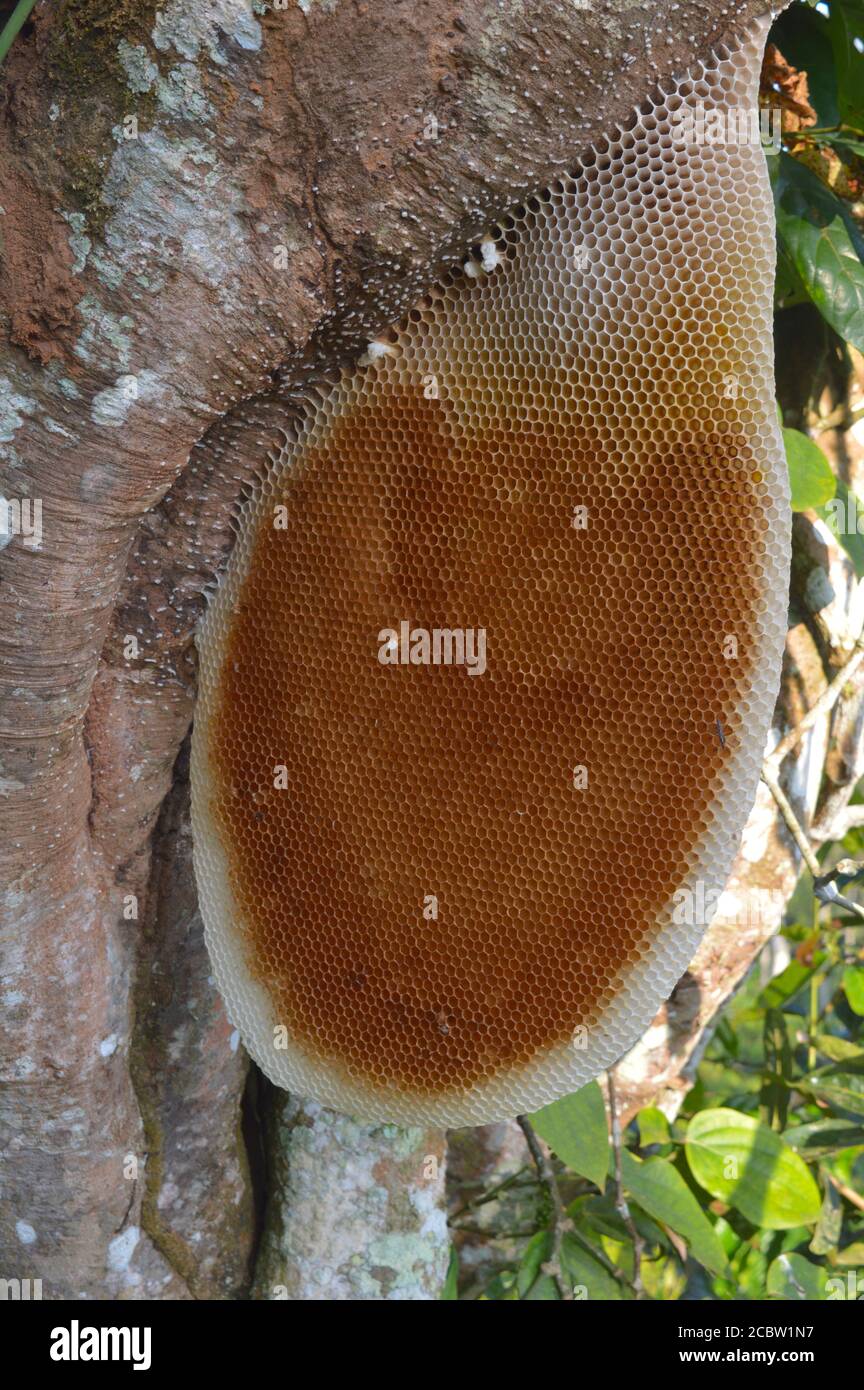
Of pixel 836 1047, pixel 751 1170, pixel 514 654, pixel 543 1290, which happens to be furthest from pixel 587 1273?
pixel 514 654

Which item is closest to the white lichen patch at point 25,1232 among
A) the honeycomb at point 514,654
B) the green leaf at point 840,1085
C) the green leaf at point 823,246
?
the honeycomb at point 514,654

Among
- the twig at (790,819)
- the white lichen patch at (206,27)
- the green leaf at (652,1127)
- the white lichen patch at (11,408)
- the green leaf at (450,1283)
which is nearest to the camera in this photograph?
the white lichen patch at (206,27)

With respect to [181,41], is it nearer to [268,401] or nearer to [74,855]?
[268,401]

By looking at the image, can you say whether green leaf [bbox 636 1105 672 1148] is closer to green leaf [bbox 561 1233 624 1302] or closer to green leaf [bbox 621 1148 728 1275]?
green leaf [bbox 621 1148 728 1275]

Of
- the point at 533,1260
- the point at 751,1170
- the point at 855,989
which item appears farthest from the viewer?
the point at 855,989

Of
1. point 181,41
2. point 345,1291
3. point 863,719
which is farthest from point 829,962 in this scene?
point 181,41

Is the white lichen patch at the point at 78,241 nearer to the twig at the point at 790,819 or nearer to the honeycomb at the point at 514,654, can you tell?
the honeycomb at the point at 514,654

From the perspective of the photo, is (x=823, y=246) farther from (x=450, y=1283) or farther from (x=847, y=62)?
(x=450, y=1283)
